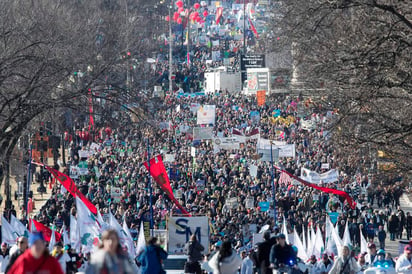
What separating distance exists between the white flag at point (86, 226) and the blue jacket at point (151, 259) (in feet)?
26.9

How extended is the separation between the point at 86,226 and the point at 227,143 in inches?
801

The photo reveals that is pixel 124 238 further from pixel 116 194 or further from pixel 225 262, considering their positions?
pixel 116 194

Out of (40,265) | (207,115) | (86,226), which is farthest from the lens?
(207,115)

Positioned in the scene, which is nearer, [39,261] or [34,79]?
[39,261]

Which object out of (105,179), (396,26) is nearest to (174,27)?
(105,179)

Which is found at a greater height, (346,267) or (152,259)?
(152,259)

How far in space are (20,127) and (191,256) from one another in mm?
8521

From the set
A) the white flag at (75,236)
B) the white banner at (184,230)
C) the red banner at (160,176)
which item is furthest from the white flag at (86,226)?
the red banner at (160,176)

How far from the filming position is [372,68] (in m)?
25.0

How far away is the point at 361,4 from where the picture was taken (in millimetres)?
23422

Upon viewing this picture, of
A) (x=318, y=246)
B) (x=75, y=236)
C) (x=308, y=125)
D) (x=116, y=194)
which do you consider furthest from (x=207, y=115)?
(x=75, y=236)

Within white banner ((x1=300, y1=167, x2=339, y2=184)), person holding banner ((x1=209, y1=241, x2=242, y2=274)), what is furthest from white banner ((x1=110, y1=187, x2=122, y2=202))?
person holding banner ((x1=209, y1=241, x2=242, y2=274))

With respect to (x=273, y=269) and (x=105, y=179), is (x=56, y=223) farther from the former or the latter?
(x=273, y=269)

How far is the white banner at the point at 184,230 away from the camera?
27219 millimetres
